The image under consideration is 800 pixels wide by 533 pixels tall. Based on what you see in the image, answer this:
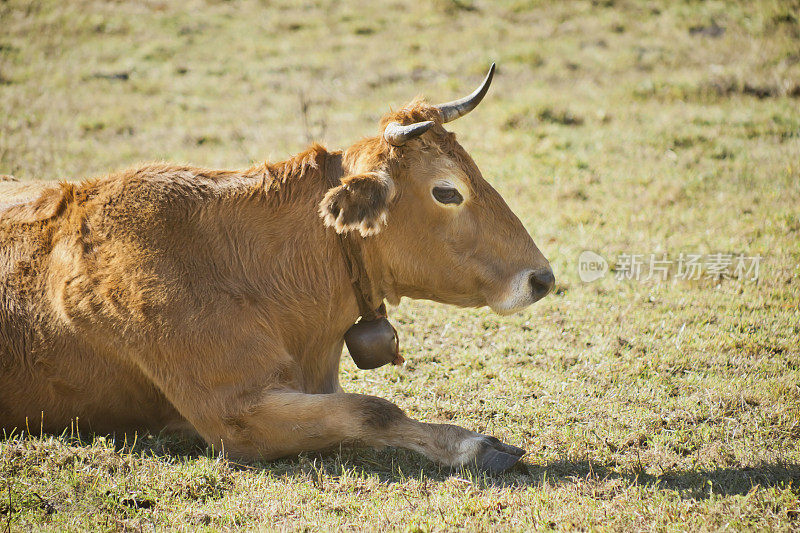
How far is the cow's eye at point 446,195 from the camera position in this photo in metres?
A: 4.98

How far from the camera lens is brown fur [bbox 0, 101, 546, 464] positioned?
4621mm

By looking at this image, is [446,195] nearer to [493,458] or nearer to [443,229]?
[443,229]

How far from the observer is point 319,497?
4.38m

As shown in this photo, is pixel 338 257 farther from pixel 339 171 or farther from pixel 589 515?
pixel 589 515

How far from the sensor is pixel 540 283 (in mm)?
5023

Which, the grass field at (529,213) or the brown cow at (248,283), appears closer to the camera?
the grass field at (529,213)

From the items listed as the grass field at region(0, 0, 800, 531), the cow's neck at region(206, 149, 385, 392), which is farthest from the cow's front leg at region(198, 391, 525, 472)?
the cow's neck at region(206, 149, 385, 392)

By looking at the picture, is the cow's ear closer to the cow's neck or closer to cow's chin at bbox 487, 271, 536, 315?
the cow's neck

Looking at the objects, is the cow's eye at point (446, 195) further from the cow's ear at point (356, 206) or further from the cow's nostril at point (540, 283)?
the cow's nostril at point (540, 283)

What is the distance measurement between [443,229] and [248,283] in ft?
4.19

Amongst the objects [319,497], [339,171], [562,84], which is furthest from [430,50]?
[319,497]

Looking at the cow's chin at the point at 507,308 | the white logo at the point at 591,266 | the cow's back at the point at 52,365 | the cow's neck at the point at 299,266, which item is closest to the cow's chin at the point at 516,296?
the cow's chin at the point at 507,308

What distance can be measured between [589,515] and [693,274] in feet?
13.8

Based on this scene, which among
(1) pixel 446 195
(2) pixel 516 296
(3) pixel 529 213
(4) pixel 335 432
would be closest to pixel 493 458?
(4) pixel 335 432
